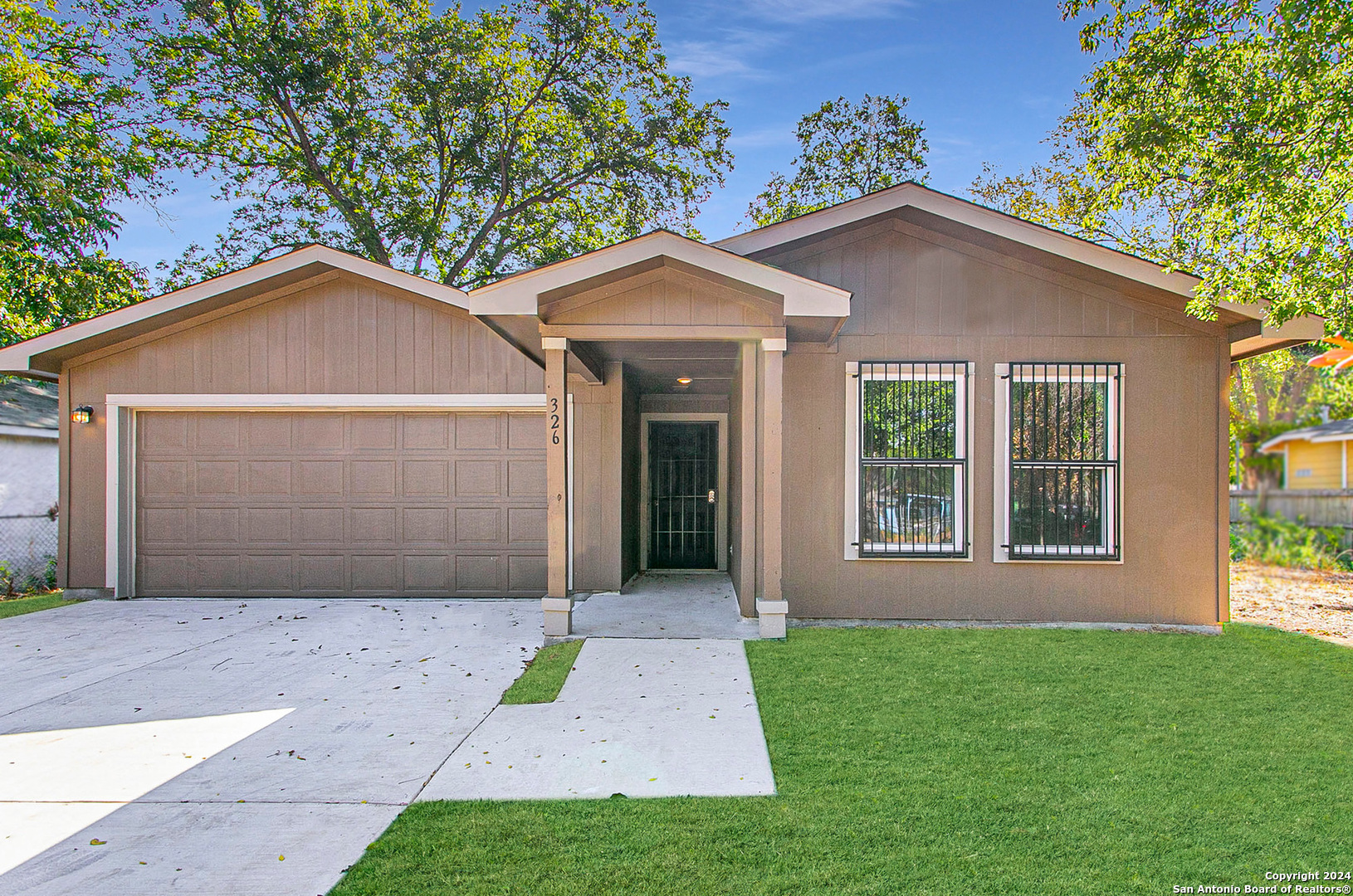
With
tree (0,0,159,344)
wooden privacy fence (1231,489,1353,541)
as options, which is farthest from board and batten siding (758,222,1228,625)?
tree (0,0,159,344)

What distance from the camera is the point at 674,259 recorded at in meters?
5.11

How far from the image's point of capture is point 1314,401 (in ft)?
70.2

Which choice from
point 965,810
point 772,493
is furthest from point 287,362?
point 965,810

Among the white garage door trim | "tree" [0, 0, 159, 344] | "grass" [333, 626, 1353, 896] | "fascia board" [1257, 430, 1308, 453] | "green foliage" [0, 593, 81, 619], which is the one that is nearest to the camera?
"grass" [333, 626, 1353, 896]

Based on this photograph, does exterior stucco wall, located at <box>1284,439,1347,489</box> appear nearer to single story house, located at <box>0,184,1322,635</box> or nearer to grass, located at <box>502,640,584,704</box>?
single story house, located at <box>0,184,1322,635</box>

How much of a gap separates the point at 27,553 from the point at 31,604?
9.91ft

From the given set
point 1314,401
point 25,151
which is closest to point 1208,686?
point 25,151

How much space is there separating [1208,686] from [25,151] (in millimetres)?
16416

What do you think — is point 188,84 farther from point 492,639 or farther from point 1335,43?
point 1335,43

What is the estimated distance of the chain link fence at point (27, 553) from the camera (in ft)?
29.1

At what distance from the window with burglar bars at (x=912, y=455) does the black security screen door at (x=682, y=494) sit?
3.04 m

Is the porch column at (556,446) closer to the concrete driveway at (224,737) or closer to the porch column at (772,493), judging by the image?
the concrete driveway at (224,737)

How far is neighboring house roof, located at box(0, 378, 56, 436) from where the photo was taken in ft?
33.1

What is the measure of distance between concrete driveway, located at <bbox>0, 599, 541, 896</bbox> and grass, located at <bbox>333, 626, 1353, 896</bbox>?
47cm
